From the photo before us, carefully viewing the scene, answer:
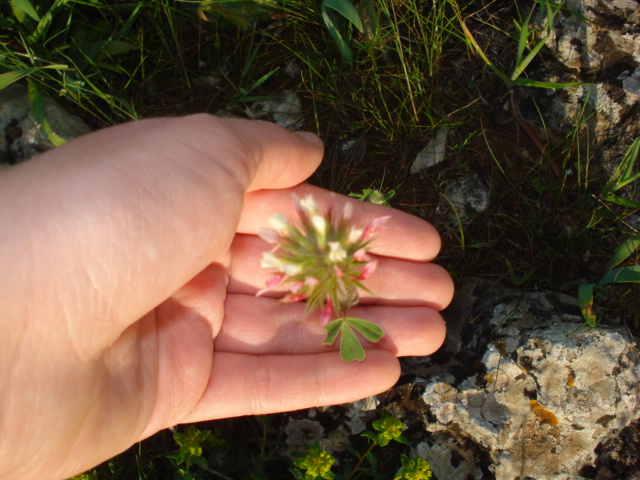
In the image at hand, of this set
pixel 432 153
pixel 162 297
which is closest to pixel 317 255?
pixel 162 297

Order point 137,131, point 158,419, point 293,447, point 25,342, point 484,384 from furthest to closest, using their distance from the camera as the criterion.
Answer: point 293,447, point 484,384, point 158,419, point 137,131, point 25,342

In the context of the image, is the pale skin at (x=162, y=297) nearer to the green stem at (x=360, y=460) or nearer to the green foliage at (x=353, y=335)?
the green foliage at (x=353, y=335)

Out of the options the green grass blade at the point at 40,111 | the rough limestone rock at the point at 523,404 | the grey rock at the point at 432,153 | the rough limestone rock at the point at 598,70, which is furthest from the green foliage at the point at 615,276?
the green grass blade at the point at 40,111

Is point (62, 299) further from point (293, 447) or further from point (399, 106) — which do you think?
point (399, 106)

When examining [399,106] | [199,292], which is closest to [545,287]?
[399,106]

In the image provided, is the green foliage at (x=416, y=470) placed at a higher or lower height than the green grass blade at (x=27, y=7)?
lower

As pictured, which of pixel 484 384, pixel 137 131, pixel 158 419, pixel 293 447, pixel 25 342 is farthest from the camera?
pixel 293 447

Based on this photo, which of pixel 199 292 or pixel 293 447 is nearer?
pixel 199 292

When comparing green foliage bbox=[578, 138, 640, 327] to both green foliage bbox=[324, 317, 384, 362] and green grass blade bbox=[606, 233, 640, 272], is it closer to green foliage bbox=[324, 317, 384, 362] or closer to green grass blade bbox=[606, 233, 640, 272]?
green grass blade bbox=[606, 233, 640, 272]
